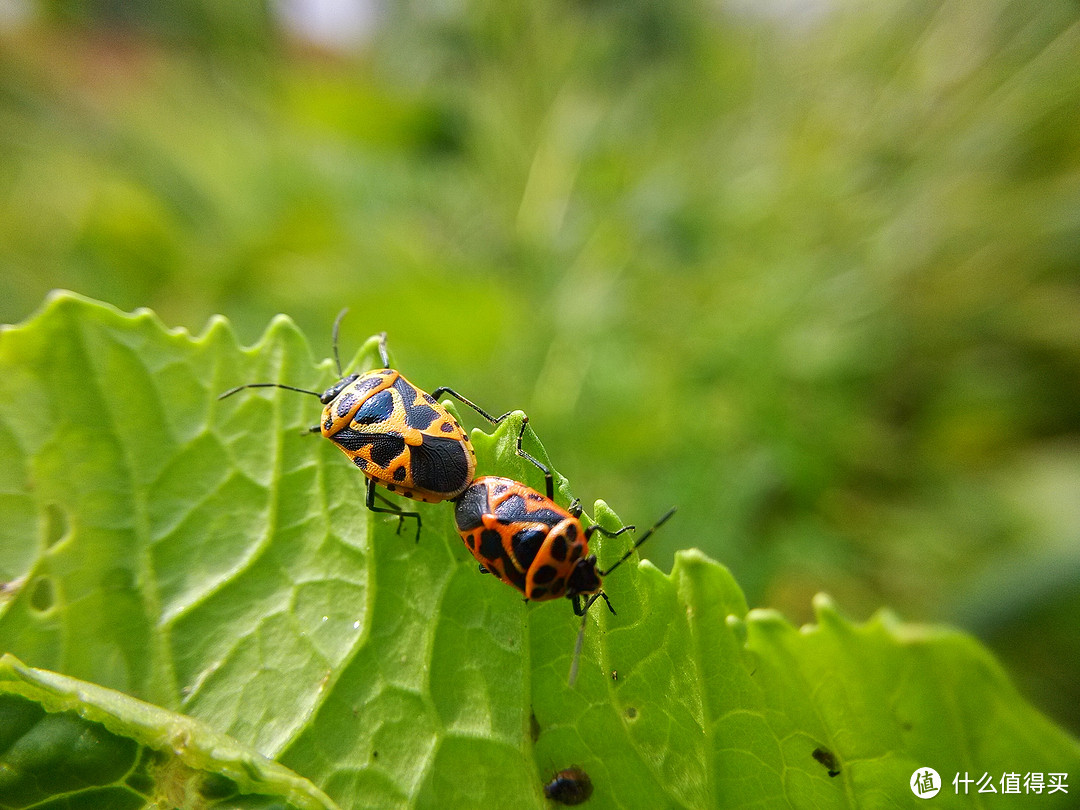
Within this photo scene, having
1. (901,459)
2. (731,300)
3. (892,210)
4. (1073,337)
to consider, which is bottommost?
(901,459)

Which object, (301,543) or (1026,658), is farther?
(1026,658)

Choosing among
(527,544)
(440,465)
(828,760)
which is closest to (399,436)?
(440,465)

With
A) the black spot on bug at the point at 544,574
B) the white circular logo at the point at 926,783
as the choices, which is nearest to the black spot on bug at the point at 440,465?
the black spot on bug at the point at 544,574

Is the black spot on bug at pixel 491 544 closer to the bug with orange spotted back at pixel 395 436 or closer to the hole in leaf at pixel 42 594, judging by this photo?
the bug with orange spotted back at pixel 395 436

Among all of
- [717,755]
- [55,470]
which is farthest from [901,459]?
[55,470]

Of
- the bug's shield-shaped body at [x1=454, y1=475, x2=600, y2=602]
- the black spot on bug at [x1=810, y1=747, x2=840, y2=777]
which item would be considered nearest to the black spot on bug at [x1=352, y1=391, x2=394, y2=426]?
the bug's shield-shaped body at [x1=454, y1=475, x2=600, y2=602]

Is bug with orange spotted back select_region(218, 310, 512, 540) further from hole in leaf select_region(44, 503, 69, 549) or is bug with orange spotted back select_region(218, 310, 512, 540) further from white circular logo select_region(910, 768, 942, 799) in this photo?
white circular logo select_region(910, 768, 942, 799)

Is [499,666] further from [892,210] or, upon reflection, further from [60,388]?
[892,210]

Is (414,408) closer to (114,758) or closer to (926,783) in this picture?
(114,758)
